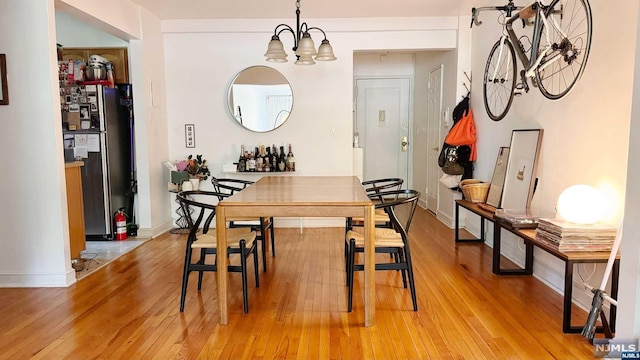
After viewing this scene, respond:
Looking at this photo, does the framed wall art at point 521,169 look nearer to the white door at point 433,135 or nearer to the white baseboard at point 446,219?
the white baseboard at point 446,219

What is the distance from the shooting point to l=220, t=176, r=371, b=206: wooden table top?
2.33 metres

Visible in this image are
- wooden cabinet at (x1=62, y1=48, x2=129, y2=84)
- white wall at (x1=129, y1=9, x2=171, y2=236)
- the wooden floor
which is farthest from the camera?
wooden cabinet at (x1=62, y1=48, x2=129, y2=84)

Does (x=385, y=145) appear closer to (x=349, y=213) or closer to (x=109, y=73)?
(x=109, y=73)

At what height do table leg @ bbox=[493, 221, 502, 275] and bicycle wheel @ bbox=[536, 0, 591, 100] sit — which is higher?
bicycle wheel @ bbox=[536, 0, 591, 100]

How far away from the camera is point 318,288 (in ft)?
9.80

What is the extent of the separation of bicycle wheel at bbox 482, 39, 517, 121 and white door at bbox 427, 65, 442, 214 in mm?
1329

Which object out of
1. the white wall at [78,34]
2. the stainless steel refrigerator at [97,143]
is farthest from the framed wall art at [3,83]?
the white wall at [78,34]

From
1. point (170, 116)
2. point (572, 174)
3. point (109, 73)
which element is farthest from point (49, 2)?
point (572, 174)

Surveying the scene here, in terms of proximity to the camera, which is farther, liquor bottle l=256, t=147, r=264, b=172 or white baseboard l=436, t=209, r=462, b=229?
white baseboard l=436, t=209, r=462, b=229

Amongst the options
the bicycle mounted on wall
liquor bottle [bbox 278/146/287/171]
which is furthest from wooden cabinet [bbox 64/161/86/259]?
the bicycle mounted on wall

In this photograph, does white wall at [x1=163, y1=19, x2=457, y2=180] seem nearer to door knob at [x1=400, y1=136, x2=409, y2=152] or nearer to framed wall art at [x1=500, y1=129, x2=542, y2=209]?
framed wall art at [x1=500, y1=129, x2=542, y2=209]

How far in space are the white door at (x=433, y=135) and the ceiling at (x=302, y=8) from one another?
1099mm

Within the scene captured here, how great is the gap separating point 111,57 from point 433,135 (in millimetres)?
4005

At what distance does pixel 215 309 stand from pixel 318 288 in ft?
2.43
